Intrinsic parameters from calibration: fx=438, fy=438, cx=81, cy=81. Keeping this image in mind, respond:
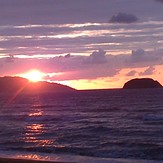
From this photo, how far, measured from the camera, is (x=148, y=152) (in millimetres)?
22734

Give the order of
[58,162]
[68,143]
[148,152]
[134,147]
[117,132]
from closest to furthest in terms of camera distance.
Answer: [58,162], [148,152], [134,147], [68,143], [117,132]

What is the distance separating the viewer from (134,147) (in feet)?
80.6

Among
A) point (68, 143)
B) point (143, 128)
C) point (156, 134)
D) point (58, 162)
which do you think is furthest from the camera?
point (143, 128)

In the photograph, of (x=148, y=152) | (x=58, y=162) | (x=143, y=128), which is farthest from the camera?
(x=143, y=128)

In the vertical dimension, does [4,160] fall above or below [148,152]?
above

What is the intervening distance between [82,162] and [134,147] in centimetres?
1462

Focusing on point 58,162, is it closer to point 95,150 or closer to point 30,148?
point 95,150

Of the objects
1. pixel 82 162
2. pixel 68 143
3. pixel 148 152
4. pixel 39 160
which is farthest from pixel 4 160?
pixel 68 143

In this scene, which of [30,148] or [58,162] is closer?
[58,162]

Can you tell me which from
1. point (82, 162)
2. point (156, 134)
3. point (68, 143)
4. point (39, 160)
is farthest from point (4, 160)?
point (156, 134)

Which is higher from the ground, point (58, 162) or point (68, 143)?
point (58, 162)

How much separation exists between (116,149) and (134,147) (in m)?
1.22

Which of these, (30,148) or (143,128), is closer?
(30,148)

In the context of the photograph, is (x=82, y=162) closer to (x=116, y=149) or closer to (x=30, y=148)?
(x=116, y=149)
